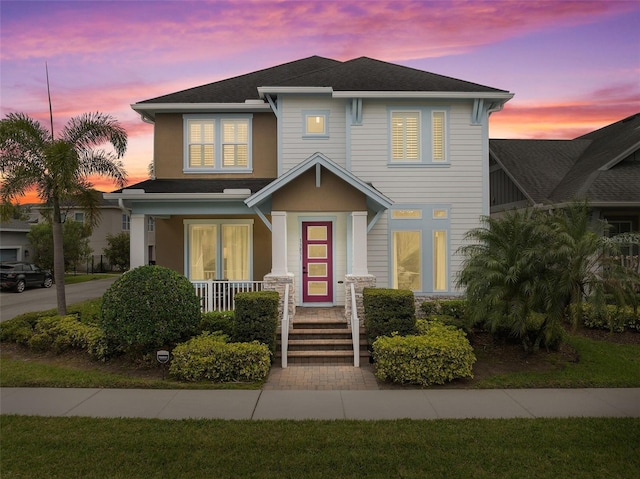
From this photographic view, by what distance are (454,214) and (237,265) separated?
6.94m

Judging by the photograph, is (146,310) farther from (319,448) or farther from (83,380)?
(319,448)

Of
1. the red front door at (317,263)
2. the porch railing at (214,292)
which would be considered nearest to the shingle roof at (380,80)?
the red front door at (317,263)

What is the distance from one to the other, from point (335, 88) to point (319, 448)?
10.1 metres

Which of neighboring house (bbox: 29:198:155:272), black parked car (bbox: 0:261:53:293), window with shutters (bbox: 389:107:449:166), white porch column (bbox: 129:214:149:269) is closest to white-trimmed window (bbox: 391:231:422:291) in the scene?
window with shutters (bbox: 389:107:449:166)

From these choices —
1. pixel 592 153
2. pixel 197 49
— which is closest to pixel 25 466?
pixel 197 49

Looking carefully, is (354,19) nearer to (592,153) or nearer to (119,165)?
(119,165)

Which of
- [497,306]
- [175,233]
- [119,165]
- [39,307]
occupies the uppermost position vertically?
[119,165]

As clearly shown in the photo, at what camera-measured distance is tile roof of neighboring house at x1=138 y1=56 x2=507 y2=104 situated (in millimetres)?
12141

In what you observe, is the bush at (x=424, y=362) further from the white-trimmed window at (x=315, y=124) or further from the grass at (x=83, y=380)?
the white-trimmed window at (x=315, y=124)

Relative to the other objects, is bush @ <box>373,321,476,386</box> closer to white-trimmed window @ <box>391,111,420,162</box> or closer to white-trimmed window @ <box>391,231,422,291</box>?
white-trimmed window @ <box>391,231,422,291</box>

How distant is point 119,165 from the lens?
11969mm

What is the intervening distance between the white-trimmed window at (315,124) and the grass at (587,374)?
27.3 ft

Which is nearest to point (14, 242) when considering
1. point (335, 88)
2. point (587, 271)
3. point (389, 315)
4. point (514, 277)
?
point (335, 88)

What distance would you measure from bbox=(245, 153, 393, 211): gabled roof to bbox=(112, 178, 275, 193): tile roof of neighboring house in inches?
68.5
